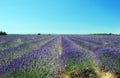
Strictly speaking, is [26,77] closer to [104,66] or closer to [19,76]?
[19,76]

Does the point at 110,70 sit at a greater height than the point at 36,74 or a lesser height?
lesser

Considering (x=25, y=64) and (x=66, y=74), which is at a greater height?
(x=25, y=64)

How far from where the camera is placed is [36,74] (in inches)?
183

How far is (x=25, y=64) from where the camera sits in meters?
4.91

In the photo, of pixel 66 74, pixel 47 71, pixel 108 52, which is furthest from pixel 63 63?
pixel 47 71

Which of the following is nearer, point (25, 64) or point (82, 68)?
point (25, 64)

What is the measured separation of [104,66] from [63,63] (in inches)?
61.0

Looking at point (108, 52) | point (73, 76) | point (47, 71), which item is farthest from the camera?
point (108, 52)

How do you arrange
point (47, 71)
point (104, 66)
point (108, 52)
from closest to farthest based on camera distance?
point (47, 71), point (104, 66), point (108, 52)

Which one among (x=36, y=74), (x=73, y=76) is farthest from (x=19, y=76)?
(x=73, y=76)

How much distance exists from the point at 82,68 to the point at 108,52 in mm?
2432

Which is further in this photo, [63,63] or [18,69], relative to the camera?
[63,63]

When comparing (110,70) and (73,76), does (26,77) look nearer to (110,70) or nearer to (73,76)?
(73,76)

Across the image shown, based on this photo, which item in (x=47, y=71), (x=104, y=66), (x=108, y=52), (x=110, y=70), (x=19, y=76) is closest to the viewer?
(x=19, y=76)
